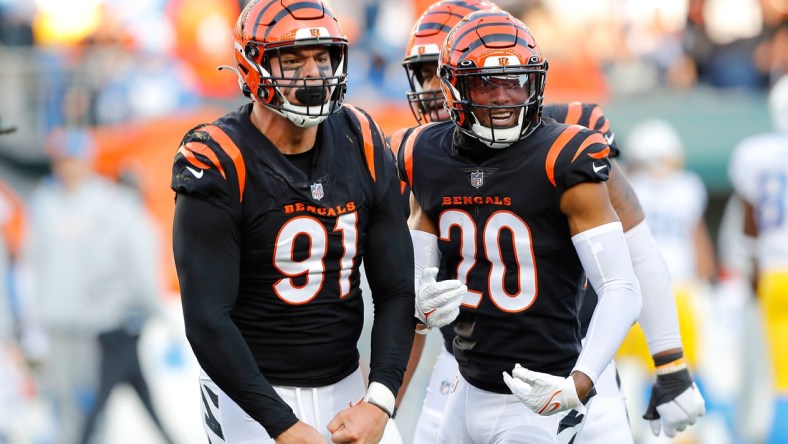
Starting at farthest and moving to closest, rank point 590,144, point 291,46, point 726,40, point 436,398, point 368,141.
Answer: point 726,40 < point 436,398 < point 368,141 < point 590,144 < point 291,46

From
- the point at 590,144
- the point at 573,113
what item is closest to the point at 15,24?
the point at 573,113

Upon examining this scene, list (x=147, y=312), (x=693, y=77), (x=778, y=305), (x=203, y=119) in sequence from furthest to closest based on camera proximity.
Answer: (x=693, y=77) < (x=203, y=119) < (x=147, y=312) < (x=778, y=305)

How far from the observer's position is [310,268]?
3.38m

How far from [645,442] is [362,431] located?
14.8ft

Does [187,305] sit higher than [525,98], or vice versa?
[525,98]

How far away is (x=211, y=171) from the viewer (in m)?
3.21

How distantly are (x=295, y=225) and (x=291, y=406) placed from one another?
53cm

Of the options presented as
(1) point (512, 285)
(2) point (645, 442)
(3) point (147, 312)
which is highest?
(1) point (512, 285)

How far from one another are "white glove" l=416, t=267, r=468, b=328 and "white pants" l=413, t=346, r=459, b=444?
68cm

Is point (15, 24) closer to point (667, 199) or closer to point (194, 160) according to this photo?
point (667, 199)

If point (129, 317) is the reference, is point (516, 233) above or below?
above

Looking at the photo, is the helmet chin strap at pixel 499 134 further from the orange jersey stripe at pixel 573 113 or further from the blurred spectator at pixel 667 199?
the blurred spectator at pixel 667 199

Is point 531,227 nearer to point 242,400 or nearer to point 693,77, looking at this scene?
point 242,400

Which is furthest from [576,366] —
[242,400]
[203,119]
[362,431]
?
[203,119]
